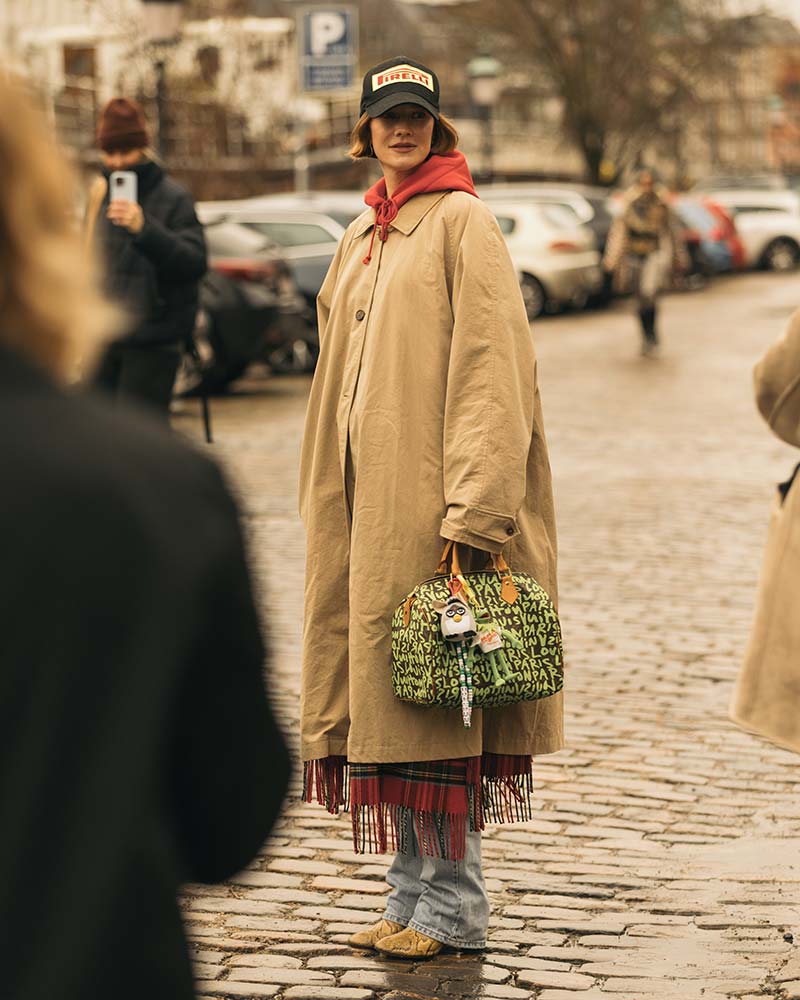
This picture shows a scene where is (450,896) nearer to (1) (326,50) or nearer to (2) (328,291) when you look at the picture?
(2) (328,291)

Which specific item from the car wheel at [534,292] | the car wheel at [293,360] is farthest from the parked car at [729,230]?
the car wheel at [293,360]

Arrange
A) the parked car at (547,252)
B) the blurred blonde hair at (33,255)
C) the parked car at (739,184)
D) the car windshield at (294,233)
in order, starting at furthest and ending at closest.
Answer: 1. the parked car at (739,184)
2. the parked car at (547,252)
3. the car windshield at (294,233)
4. the blurred blonde hair at (33,255)

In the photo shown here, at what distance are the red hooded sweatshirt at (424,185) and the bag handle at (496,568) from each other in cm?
68

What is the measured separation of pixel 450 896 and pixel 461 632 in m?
0.72

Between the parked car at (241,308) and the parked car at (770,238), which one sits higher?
the parked car at (241,308)

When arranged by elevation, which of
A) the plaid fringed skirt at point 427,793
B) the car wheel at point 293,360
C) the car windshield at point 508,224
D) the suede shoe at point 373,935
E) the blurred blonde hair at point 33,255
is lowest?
the car wheel at point 293,360

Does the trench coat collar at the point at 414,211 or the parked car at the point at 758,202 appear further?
the parked car at the point at 758,202

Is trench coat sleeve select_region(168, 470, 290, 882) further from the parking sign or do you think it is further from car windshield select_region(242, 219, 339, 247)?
the parking sign

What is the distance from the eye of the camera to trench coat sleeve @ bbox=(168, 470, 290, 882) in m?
1.67

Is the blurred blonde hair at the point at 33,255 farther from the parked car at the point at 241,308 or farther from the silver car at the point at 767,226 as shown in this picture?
the silver car at the point at 767,226

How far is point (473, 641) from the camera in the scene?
154 inches

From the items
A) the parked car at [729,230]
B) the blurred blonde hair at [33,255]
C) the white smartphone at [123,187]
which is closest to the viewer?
the blurred blonde hair at [33,255]

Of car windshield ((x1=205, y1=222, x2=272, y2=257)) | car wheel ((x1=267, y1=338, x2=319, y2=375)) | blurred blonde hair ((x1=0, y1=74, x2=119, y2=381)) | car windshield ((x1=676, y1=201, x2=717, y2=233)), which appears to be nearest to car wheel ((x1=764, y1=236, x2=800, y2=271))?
car windshield ((x1=676, y1=201, x2=717, y2=233))

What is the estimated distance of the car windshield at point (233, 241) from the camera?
1678 centimetres
